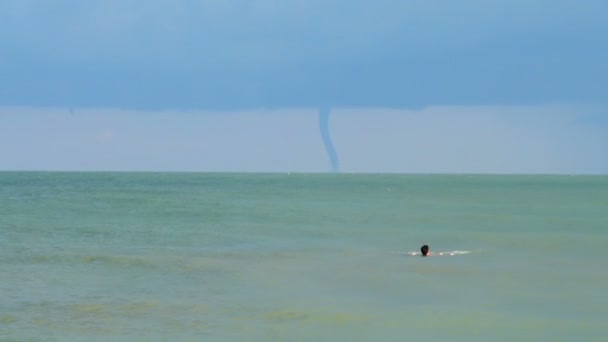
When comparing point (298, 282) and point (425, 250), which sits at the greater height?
point (425, 250)

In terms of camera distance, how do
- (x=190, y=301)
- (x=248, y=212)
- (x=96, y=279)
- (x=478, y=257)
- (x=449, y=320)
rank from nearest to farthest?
1. (x=449, y=320)
2. (x=190, y=301)
3. (x=96, y=279)
4. (x=478, y=257)
5. (x=248, y=212)

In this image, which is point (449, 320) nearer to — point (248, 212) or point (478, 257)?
point (478, 257)

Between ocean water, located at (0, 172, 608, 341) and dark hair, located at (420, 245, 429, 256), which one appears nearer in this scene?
ocean water, located at (0, 172, 608, 341)

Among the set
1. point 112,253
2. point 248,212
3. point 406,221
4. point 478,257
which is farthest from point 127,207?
point 478,257

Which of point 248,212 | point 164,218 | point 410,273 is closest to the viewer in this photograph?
point 410,273

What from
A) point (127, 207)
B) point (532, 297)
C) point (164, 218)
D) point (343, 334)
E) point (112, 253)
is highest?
point (127, 207)

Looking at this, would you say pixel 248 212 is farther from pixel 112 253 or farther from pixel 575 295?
pixel 575 295

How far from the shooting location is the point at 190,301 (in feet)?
62.6

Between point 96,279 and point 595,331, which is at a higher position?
point 96,279

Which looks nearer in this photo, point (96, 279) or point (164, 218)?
point (96, 279)

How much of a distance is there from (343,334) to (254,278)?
22.1ft

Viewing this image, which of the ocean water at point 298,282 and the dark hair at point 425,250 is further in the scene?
the dark hair at point 425,250

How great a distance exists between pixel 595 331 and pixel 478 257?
37.0 feet

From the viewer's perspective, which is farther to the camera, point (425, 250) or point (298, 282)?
point (425, 250)
